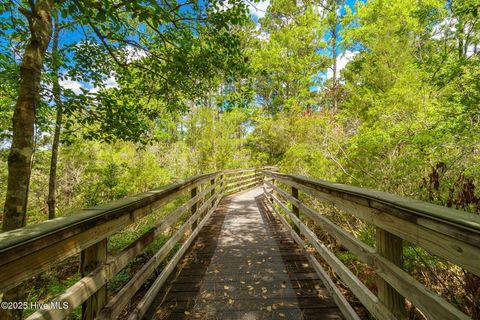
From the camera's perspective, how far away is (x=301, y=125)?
514 inches

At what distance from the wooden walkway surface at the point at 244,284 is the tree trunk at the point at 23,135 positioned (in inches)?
65.8

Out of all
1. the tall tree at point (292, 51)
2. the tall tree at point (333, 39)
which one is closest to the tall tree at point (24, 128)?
the tall tree at point (292, 51)

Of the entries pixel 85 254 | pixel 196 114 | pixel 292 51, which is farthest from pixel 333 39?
pixel 85 254

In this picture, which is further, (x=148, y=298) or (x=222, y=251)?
(x=222, y=251)

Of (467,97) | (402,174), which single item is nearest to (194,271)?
(402,174)

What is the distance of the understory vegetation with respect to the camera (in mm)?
2711

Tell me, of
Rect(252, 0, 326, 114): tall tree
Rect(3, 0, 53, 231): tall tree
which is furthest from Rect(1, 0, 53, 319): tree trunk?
Rect(252, 0, 326, 114): tall tree

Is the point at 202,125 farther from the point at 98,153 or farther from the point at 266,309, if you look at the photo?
the point at 266,309

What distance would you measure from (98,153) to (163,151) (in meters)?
5.07

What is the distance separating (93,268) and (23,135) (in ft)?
6.49

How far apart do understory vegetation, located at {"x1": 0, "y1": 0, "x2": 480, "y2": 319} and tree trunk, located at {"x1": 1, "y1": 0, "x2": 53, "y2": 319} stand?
0.06ft

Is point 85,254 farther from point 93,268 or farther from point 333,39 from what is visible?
point 333,39

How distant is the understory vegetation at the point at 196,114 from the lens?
2.71m

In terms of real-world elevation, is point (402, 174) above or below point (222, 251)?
above
